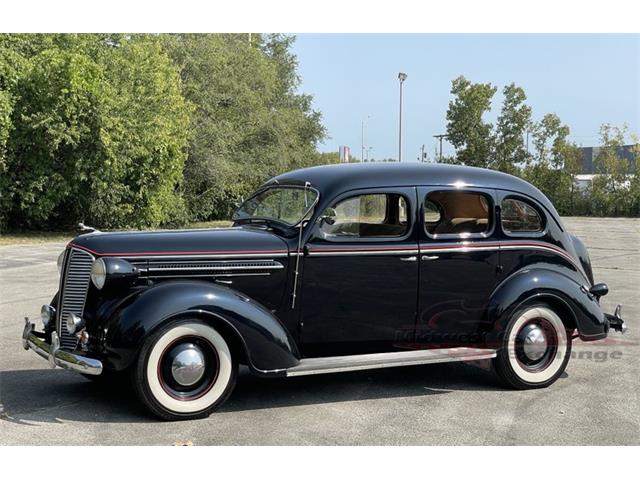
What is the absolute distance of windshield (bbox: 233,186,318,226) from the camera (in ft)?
18.8

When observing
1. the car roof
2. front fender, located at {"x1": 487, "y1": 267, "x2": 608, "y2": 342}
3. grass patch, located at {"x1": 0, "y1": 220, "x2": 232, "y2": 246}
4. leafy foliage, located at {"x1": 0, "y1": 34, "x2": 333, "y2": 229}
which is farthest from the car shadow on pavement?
leafy foliage, located at {"x1": 0, "y1": 34, "x2": 333, "y2": 229}

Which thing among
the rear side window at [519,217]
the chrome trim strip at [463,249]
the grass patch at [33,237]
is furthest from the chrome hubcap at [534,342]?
the grass patch at [33,237]

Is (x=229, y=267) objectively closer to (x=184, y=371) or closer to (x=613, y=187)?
(x=184, y=371)

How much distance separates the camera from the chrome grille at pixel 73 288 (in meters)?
5.23

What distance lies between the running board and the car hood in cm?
92

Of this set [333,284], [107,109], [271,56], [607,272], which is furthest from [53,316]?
[271,56]

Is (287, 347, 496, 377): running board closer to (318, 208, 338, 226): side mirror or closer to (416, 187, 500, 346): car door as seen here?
(416, 187, 500, 346): car door

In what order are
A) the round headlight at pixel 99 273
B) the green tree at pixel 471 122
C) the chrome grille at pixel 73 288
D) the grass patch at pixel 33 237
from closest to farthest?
the round headlight at pixel 99 273 < the chrome grille at pixel 73 288 < the grass patch at pixel 33 237 < the green tree at pixel 471 122

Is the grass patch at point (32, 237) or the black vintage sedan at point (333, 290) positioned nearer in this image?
the black vintage sedan at point (333, 290)

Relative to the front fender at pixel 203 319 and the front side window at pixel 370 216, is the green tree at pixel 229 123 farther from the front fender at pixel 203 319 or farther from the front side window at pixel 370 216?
Result: the front fender at pixel 203 319

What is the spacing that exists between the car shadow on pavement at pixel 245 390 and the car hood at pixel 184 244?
3.90 ft

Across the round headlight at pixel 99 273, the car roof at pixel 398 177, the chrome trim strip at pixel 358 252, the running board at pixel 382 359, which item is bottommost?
the running board at pixel 382 359

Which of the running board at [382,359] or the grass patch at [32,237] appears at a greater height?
the running board at [382,359]

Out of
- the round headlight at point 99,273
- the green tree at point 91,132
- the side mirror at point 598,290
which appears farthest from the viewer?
the green tree at point 91,132
